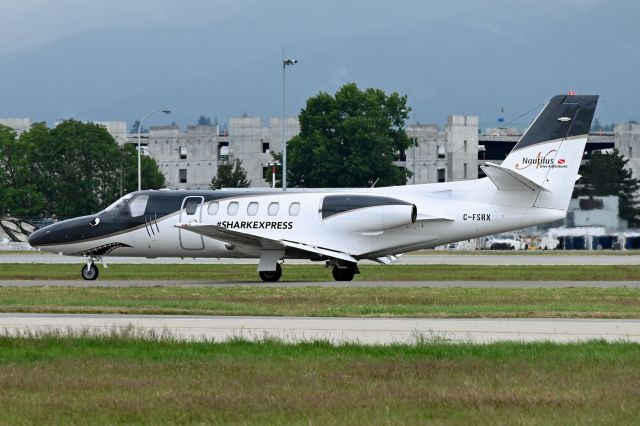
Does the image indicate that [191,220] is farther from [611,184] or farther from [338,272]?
[611,184]

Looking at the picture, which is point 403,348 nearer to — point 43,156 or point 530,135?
point 530,135

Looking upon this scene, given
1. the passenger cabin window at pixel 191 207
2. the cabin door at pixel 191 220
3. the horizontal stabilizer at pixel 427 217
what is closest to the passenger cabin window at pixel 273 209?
the cabin door at pixel 191 220

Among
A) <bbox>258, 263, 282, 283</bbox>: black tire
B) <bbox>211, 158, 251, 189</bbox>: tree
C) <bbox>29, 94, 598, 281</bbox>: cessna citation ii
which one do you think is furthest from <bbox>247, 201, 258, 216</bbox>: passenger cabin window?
<bbox>211, 158, 251, 189</bbox>: tree

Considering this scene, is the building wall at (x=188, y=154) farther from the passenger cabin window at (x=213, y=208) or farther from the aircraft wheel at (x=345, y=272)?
the aircraft wheel at (x=345, y=272)

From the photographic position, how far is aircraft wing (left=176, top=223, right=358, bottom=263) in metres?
40.1

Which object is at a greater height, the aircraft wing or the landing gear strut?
the aircraft wing

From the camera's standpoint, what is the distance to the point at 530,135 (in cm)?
4078

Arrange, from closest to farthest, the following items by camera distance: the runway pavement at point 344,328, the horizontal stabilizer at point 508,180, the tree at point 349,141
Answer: the runway pavement at point 344,328, the horizontal stabilizer at point 508,180, the tree at point 349,141

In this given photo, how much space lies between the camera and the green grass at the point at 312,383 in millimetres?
13555

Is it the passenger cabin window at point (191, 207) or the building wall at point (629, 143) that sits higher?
the building wall at point (629, 143)

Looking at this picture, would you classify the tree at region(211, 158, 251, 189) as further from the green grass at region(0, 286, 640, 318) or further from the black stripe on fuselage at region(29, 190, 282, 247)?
the green grass at region(0, 286, 640, 318)

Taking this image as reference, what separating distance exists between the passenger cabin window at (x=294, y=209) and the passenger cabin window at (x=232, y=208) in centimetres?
173

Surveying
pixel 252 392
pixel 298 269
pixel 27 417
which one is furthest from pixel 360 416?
pixel 298 269

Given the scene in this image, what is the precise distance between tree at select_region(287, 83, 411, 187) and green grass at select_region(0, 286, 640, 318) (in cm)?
6982
